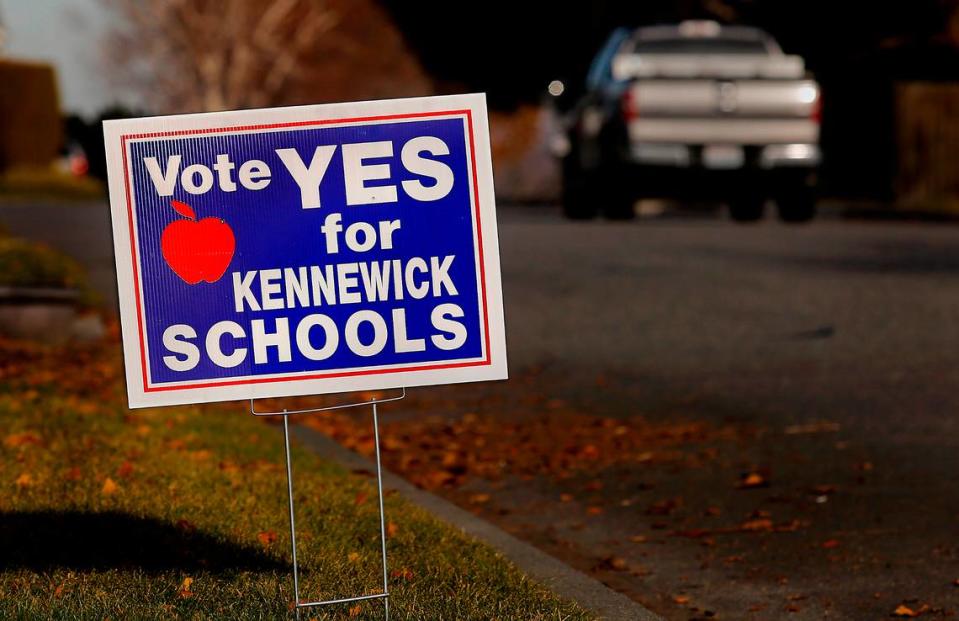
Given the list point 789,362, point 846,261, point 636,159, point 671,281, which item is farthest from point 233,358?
point 636,159

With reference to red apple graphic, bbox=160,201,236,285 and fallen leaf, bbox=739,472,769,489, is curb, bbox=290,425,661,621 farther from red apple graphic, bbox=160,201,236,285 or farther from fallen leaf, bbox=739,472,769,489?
red apple graphic, bbox=160,201,236,285

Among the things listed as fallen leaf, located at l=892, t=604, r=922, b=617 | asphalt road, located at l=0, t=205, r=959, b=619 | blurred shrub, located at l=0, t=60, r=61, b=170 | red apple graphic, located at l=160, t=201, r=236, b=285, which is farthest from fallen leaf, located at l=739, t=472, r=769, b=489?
blurred shrub, located at l=0, t=60, r=61, b=170

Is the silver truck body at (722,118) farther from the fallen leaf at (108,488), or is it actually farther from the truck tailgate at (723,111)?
the fallen leaf at (108,488)

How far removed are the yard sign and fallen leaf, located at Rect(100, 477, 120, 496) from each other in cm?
215

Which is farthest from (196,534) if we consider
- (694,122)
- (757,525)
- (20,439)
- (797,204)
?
(797,204)

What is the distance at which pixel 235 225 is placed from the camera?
5.38 m

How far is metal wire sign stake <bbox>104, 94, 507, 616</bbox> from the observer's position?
536 cm

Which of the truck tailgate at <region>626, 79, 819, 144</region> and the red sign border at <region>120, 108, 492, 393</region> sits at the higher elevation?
the truck tailgate at <region>626, 79, 819, 144</region>

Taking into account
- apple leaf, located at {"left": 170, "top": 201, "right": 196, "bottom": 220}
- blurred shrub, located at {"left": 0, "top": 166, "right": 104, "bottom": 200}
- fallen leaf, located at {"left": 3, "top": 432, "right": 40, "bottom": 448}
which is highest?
blurred shrub, located at {"left": 0, "top": 166, "right": 104, "bottom": 200}

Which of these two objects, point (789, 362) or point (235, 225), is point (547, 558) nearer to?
point (235, 225)

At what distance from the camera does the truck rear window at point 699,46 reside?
21.3 m

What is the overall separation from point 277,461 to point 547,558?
234 cm

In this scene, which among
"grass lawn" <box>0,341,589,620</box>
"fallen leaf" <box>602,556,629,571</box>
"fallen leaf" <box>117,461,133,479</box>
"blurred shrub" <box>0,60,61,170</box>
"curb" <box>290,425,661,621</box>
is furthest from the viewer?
"blurred shrub" <box>0,60,61,170</box>

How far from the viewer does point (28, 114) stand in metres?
44.2
